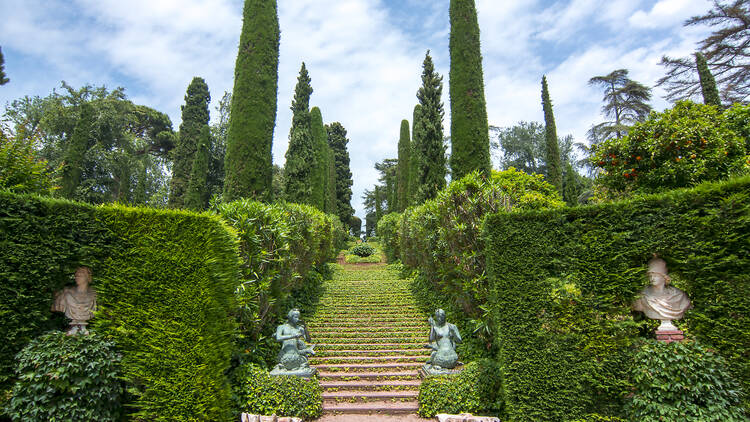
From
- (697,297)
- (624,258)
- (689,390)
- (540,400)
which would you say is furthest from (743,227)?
(540,400)

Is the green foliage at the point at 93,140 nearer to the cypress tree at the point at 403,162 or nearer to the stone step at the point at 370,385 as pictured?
the cypress tree at the point at 403,162

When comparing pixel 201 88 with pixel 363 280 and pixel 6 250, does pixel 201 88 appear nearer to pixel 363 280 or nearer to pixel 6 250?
pixel 363 280

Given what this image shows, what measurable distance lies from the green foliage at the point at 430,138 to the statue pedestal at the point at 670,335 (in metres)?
10.4

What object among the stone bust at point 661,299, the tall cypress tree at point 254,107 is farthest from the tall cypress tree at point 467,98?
the stone bust at point 661,299

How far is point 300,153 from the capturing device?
17125 millimetres

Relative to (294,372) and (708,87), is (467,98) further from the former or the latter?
(708,87)

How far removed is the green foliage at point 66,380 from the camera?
12.4ft

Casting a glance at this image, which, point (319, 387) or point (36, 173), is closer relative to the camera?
point (36, 173)

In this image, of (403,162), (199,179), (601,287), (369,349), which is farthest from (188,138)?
(601,287)

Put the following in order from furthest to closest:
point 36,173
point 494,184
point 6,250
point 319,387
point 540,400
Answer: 1. point 494,184
2. point 319,387
3. point 36,173
4. point 540,400
5. point 6,250

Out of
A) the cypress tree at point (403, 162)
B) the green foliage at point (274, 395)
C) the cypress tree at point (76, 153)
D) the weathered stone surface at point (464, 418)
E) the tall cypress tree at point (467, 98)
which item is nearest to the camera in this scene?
the weathered stone surface at point (464, 418)

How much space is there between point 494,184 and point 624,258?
305 centimetres

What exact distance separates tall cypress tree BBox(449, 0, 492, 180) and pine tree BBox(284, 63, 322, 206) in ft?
26.3

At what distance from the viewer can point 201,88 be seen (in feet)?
90.8
